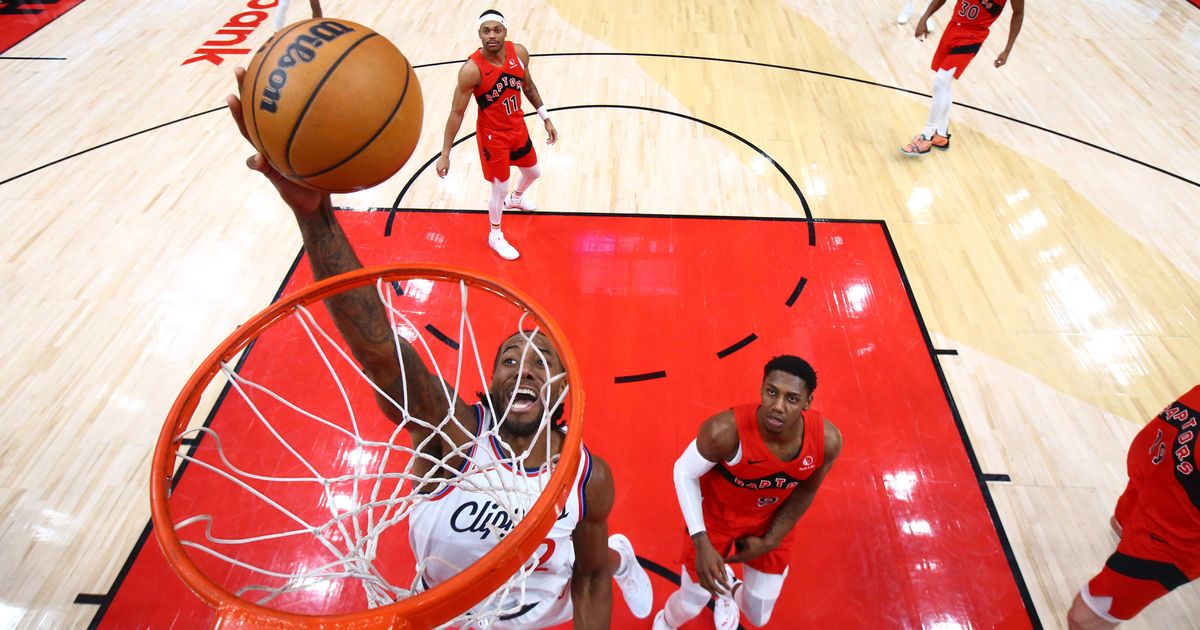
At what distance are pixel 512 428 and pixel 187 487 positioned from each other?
6.76ft

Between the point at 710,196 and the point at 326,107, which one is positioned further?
the point at 710,196

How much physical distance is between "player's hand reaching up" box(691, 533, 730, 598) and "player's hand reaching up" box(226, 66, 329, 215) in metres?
1.71

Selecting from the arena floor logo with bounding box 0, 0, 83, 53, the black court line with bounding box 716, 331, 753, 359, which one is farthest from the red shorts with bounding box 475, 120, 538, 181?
the arena floor logo with bounding box 0, 0, 83, 53

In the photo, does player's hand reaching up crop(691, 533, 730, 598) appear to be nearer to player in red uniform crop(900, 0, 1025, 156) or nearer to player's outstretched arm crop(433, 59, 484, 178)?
player's outstretched arm crop(433, 59, 484, 178)

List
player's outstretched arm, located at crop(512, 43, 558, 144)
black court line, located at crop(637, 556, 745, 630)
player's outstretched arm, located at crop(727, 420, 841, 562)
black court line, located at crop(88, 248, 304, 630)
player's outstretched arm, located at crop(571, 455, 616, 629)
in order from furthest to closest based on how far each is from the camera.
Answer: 1. player's outstretched arm, located at crop(512, 43, 558, 144)
2. black court line, located at crop(637, 556, 745, 630)
3. black court line, located at crop(88, 248, 304, 630)
4. player's outstretched arm, located at crop(727, 420, 841, 562)
5. player's outstretched arm, located at crop(571, 455, 616, 629)

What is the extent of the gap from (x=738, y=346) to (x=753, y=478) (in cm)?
162

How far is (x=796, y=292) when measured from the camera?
13.8 feet

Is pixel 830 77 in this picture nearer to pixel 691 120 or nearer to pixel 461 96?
pixel 691 120

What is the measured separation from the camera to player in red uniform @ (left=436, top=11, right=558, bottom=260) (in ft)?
12.3

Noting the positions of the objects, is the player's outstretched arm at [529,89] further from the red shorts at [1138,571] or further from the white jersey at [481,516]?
the red shorts at [1138,571]

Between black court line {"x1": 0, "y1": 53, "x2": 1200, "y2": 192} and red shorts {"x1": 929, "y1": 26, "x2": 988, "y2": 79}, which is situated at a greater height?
red shorts {"x1": 929, "y1": 26, "x2": 988, "y2": 79}

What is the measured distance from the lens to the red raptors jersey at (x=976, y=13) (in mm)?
4746

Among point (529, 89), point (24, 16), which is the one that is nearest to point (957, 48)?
point (529, 89)

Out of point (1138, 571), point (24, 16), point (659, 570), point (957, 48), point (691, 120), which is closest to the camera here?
point (1138, 571)
